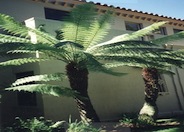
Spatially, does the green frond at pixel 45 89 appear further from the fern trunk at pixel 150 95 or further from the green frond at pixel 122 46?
the fern trunk at pixel 150 95

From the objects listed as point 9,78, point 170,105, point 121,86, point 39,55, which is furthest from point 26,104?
point 170,105

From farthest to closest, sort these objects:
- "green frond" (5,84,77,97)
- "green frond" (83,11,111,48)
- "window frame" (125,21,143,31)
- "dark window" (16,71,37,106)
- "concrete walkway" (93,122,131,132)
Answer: "window frame" (125,21,143,31), "dark window" (16,71,37,106), "green frond" (83,11,111,48), "concrete walkway" (93,122,131,132), "green frond" (5,84,77,97)

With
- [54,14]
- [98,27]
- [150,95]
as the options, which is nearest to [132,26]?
[54,14]

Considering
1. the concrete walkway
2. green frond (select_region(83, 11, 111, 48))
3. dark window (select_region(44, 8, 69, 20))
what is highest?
dark window (select_region(44, 8, 69, 20))

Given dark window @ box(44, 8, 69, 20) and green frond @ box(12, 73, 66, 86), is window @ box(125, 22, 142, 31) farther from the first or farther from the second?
green frond @ box(12, 73, 66, 86)

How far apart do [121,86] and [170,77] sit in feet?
15.6

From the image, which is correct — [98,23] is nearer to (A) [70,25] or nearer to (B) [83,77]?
(A) [70,25]

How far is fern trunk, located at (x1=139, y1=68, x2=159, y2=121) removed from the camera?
11.5 meters

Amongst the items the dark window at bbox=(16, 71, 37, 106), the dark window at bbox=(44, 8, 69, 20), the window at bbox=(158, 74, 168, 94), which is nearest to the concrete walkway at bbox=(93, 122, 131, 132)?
the dark window at bbox=(16, 71, 37, 106)

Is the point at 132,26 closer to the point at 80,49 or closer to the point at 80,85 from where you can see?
the point at 80,85

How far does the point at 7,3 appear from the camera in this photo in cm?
1364

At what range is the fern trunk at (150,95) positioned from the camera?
453 inches

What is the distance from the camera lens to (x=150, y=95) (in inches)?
466

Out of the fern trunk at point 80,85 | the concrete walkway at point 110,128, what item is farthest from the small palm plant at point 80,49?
the concrete walkway at point 110,128
